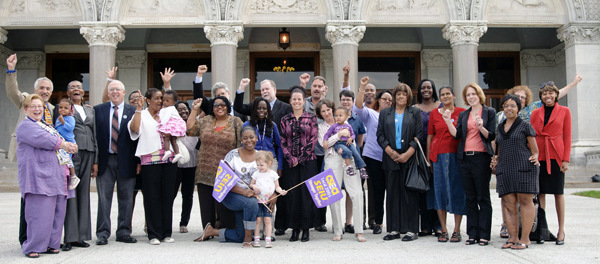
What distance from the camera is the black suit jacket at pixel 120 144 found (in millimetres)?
6594

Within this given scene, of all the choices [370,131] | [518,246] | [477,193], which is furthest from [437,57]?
[518,246]

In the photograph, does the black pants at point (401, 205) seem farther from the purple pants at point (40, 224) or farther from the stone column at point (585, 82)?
the stone column at point (585, 82)

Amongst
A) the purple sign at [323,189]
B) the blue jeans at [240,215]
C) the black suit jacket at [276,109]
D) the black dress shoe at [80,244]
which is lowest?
the black dress shoe at [80,244]

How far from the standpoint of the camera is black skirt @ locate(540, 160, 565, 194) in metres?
6.36

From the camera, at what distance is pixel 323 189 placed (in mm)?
6531

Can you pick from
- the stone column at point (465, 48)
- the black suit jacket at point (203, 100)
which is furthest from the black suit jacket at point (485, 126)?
the stone column at point (465, 48)

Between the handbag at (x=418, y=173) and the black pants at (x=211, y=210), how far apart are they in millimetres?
2273

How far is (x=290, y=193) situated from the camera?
682 centimetres

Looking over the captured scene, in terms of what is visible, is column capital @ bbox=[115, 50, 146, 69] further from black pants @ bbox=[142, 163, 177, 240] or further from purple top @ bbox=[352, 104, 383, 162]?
black pants @ bbox=[142, 163, 177, 240]

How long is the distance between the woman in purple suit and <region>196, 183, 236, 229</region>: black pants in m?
1.71

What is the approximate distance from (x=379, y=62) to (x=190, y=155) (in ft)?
49.7

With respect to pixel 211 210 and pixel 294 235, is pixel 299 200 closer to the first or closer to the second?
pixel 294 235

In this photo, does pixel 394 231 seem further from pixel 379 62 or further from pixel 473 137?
pixel 379 62

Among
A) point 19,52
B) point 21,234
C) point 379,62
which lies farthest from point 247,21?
point 21,234
